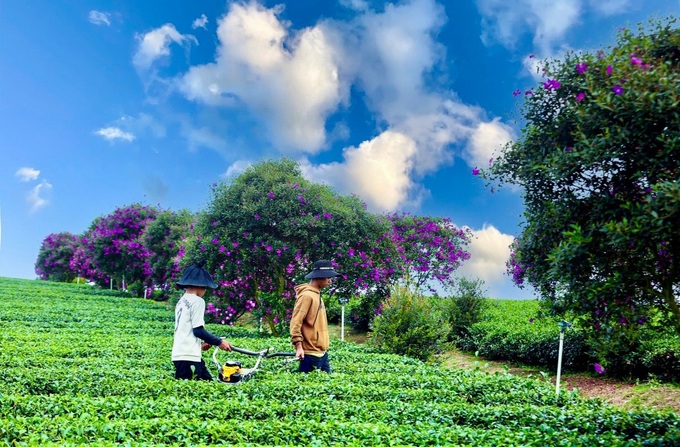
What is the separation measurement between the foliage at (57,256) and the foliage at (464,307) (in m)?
43.9

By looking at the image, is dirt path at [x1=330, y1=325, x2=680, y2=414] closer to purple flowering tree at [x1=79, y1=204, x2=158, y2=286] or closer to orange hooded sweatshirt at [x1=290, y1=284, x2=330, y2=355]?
orange hooded sweatshirt at [x1=290, y1=284, x2=330, y2=355]

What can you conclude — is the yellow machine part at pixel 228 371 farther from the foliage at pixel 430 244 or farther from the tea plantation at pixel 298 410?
the foliage at pixel 430 244

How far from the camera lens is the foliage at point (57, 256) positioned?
57656 millimetres

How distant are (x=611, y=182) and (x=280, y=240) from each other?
1085 centimetres

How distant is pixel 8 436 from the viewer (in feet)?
17.4

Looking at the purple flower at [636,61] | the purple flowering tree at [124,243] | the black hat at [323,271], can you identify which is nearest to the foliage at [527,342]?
the black hat at [323,271]

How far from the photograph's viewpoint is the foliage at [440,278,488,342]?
68.3 ft

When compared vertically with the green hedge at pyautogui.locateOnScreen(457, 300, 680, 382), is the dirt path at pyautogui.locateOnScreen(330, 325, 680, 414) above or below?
below

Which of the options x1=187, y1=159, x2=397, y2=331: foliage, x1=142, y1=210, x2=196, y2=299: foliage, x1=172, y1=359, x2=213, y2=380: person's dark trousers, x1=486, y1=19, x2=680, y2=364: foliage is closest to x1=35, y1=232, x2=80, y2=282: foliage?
x1=142, y1=210, x2=196, y2=299: foliage

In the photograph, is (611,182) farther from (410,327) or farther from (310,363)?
(410,327)

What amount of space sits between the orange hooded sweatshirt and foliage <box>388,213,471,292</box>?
25.1 m

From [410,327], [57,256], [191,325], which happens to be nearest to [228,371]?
[191,325]

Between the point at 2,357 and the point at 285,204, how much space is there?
24.9ft

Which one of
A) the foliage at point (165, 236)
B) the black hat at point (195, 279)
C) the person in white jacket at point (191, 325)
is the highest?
the foliage at point (165, 236)
